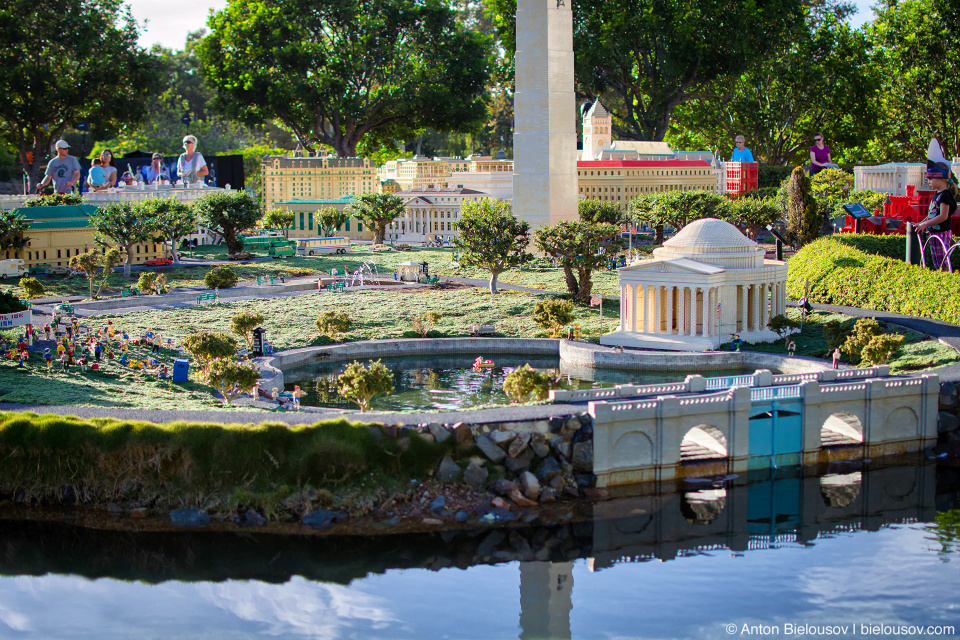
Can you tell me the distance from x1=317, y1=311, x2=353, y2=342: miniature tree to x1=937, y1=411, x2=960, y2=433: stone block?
27959 millimetres

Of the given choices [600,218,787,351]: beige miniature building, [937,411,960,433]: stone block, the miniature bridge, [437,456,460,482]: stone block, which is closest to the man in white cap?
[600,218,787,351]: beige miniature building

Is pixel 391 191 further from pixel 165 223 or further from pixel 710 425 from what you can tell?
pixel 710 425

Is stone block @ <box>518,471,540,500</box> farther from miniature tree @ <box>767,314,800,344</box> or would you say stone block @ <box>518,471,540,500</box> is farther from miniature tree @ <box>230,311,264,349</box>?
miniature tree @ <box>767,314,800,344</box>

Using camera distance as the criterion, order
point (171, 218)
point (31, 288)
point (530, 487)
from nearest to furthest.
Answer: point (530, 487), point (31, 288), point (171, 218)

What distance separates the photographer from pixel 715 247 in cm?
5828

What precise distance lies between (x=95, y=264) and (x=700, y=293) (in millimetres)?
34365

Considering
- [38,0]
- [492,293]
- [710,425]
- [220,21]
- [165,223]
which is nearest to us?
[710,425]

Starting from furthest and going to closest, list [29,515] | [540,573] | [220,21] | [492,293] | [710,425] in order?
[220,21] < [492,293] < [710,425] < [29,515] < [540,573]

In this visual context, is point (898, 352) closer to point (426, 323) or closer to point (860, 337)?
point (860, 337)

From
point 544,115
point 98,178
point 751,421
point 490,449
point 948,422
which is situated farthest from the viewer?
point 98,178

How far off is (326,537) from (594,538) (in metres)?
7.84

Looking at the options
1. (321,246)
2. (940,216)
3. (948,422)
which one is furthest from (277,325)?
(321,246)

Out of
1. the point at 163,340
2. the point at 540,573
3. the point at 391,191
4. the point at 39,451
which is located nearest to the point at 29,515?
the point at 39,451

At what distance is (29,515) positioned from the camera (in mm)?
37094
